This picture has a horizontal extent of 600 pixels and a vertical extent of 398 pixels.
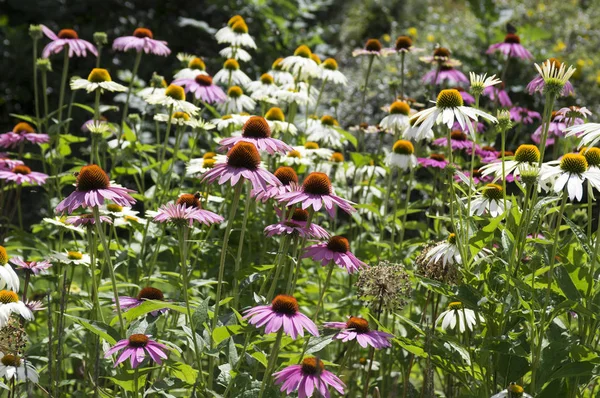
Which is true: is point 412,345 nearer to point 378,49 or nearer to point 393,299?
point 393,299

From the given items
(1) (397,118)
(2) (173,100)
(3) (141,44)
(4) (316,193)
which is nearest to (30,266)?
(2) (173,100)

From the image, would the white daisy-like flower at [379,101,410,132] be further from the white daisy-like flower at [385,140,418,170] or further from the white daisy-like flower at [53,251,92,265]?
the white daisy-like flower at [53,251,92,265]

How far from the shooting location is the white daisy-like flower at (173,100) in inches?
116

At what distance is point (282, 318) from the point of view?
1860 millimetres

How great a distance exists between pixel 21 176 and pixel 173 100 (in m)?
0.64

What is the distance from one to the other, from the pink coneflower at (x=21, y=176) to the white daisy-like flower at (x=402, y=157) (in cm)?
130

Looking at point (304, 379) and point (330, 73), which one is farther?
point (330, 73)

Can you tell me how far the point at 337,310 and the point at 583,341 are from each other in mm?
1176

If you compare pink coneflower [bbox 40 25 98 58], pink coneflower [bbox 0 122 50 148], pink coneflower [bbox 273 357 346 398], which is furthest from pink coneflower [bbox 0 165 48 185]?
pink coneflower [bbox 273 357 346 398]

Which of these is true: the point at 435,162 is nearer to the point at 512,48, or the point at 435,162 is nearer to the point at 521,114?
the point at 521,114

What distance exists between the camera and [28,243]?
3.23 metres

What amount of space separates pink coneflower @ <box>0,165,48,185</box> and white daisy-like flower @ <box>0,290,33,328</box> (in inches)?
34.7

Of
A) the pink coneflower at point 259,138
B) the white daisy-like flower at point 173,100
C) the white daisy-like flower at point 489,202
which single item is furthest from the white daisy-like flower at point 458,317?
the white daisy-like flower at point 173,100

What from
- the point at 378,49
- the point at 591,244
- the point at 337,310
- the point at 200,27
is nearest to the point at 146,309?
the point at 591,244
